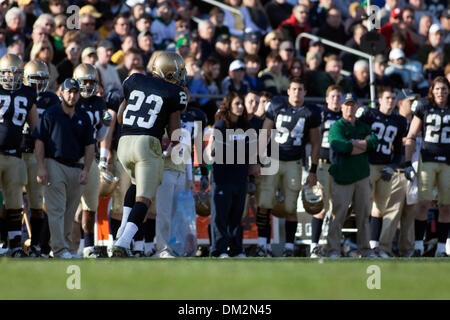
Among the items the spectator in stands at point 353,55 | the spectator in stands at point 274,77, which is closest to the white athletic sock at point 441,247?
the spectator in stands at point 274,77

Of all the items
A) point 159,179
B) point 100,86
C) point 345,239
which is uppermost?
point 100,86

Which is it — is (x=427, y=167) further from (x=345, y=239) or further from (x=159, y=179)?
(x=159, y=179)

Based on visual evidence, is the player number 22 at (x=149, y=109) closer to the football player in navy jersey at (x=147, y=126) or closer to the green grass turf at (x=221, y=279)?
the football player in navy jersey at (x=147, y=126)

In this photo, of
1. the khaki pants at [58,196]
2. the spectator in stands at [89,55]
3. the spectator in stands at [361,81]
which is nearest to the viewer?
the khaki pants at [58,196]

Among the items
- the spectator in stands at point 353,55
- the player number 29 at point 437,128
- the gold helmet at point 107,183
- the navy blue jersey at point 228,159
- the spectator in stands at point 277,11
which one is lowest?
the gold helmet at point 107,183

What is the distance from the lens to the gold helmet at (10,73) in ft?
34.2

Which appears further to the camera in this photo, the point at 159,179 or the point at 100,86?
the point at 100,86

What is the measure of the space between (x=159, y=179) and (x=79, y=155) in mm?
1354

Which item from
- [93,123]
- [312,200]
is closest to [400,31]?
[312,200]

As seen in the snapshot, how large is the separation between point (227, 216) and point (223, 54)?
12.8ft

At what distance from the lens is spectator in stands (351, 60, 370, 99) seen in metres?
14.5

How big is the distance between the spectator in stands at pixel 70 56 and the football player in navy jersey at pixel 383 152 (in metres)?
3.49
